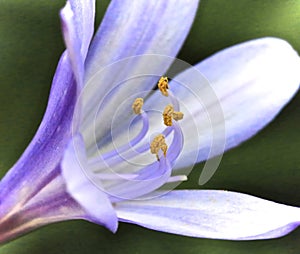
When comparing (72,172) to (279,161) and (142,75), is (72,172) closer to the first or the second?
(142,75)

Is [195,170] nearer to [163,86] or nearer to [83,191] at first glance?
[163,86]

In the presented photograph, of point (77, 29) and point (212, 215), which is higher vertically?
point (77, 29)

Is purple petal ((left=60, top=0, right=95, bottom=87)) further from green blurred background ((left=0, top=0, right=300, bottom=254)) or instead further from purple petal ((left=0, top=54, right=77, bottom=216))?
green blurred background ((left=0, top=0, right=300, bottom=254))

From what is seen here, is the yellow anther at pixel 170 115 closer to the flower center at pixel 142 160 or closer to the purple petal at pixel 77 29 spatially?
the flower center at pixel 142 160

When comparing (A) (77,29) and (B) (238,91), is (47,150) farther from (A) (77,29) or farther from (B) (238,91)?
(B) (238,91)

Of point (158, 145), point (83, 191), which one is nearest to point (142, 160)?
point (158, 145)

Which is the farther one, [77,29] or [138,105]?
[138,105]

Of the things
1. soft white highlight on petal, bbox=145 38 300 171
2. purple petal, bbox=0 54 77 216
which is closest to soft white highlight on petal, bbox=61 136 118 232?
purple petal, bbox=0 54 77 216
